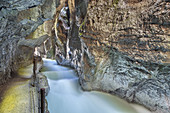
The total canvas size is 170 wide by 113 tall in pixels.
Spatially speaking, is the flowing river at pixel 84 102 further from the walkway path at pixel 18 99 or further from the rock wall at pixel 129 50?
the walkway path at pixel 18 99

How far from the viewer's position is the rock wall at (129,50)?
4352mm

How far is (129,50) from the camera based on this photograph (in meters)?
5.27

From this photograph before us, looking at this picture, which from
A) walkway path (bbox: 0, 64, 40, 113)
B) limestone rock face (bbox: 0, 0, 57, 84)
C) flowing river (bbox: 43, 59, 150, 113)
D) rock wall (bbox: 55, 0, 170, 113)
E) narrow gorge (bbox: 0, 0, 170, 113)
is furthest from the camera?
flowing river (bbox: 43, 59, 150, 113)

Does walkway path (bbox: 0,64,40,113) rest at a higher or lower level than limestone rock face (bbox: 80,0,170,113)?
lower

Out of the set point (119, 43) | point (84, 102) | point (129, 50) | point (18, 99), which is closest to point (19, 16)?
point (18, 99)

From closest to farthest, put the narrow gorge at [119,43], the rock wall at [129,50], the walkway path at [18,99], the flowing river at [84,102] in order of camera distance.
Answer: the walkway path at [18,99]
the narrow gorge at [119,43]
the rock wall at [129,50]
the flowing river at [84,102]

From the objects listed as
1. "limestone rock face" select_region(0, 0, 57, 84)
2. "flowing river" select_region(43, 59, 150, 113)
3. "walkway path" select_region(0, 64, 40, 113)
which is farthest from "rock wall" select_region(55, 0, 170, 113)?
"walkway path" select_region(0, 64, 40, 113)

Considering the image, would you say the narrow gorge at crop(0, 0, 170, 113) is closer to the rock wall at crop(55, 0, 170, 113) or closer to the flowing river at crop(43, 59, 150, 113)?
the rock wall at crop(55, 0, 170, 113)

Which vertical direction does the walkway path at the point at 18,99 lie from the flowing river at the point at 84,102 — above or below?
above

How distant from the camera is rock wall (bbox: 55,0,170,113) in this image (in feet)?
14.3

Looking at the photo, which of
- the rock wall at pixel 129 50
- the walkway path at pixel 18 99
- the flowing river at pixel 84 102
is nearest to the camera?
the walkway path at pixel 18 99

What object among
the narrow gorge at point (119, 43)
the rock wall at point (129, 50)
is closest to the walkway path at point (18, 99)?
the narrow gorge at point (119, 43)

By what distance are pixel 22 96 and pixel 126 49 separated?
595cm

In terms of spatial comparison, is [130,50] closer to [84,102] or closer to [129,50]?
[129,50]
